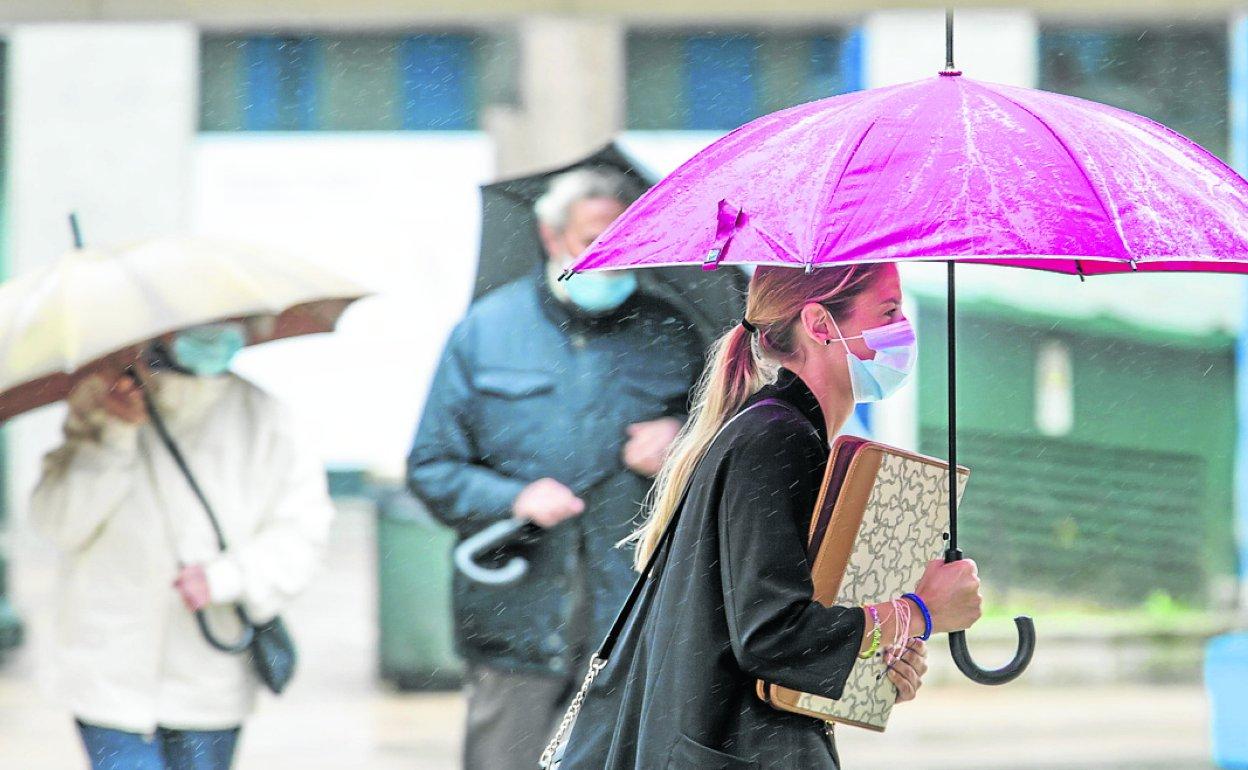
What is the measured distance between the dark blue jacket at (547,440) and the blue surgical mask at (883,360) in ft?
7.07

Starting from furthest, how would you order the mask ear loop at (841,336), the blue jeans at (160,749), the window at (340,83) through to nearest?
the window at (340,83) → the blue jeans at (160,749) → the mask ear loop at (841,336)

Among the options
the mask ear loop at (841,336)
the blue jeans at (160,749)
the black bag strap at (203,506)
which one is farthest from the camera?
the black bag strap at (203,506)

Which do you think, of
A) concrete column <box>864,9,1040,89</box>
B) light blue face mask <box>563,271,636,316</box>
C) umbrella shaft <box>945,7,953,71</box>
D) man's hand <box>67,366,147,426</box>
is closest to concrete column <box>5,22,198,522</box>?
man's hand <box>67,366,147,426</box>

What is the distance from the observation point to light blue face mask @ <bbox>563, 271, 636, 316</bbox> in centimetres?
518

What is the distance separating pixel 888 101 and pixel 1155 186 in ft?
1.44

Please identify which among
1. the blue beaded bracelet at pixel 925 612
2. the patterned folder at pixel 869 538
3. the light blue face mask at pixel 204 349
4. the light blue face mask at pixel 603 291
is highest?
the light blue face mask at pixel 603 291

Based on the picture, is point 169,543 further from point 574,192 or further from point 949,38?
A: point 949,38

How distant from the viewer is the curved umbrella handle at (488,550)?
17.2 feet

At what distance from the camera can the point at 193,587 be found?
486 centimetres

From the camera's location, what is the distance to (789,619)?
2.62 metres

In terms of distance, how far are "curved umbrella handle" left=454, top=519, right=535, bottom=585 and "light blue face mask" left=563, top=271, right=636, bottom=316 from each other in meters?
0.65

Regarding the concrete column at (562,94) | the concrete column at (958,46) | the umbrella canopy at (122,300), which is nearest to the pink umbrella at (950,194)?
the umbrella canopy at (122,300)

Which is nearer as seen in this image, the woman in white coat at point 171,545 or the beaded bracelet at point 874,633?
the beaded bracelet at point 874,633

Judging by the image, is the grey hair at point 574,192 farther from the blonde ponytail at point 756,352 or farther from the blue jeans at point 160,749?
the blonde ponytail at point 756,352
